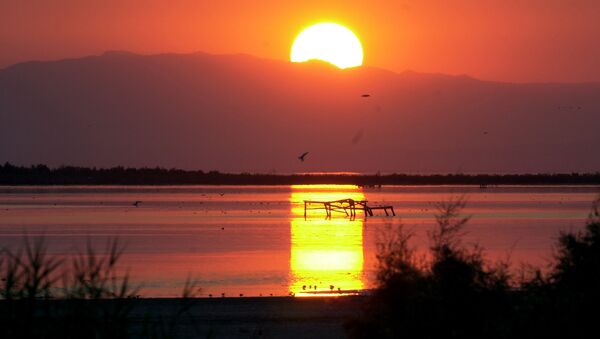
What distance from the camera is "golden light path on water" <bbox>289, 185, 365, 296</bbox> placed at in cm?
1977

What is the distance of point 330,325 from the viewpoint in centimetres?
1381

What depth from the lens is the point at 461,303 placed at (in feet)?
31.1

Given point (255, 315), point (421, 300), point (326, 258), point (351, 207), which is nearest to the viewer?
point (421, 300)

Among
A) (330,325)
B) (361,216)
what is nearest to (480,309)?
(330,325)

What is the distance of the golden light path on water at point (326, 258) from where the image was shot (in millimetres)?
19766

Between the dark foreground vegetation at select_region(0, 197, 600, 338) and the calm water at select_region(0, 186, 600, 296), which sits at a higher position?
the dark foreground vegetation at select_region(0, 197, 600, 338)

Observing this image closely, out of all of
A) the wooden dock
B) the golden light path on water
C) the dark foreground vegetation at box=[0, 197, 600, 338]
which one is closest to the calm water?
the golden light path on water

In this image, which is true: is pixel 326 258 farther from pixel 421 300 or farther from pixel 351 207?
pixel 351 207

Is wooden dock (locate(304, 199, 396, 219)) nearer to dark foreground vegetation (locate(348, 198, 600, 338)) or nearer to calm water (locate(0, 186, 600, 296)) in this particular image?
calm water (locate(0, 186, 600, 296))

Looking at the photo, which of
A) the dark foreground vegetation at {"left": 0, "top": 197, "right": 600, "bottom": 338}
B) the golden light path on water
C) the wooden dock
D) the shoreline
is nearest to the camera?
the dark foreground vegetation at {"left": 0, "top": 197, "right": 600, "bottom": 338}

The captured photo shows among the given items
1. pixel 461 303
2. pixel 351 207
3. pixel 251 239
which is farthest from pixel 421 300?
pixel 351 207

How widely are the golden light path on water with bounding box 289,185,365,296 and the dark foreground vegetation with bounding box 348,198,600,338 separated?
8.32m

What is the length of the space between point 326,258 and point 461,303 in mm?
17288

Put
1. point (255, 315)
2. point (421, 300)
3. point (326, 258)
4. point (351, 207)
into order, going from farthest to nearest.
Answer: point (351, 207) → point (326, 258) → point (255, 315) → point (421, 300)
